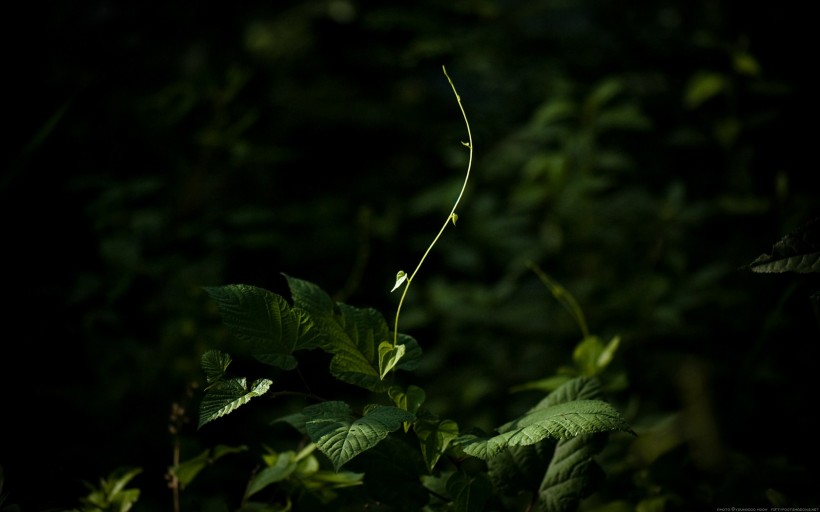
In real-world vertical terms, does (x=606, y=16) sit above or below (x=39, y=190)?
above

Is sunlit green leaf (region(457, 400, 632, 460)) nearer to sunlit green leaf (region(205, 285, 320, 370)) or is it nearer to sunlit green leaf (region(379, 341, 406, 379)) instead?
sunlit green leaf (region(379, 341, 406, 379))

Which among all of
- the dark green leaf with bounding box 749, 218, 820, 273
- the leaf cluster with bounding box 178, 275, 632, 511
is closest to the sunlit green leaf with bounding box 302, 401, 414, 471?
the leaf cluster with bounding box 178, 275, 632, 511

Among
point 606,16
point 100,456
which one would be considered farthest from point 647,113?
point 100,456

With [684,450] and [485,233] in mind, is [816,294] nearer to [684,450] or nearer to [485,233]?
[684,450]

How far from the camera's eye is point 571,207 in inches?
77.2

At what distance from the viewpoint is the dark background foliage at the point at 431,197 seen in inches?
57.7

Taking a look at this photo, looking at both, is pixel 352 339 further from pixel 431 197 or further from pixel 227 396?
pixel 431 197

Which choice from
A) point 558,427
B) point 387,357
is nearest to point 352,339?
point 387,357

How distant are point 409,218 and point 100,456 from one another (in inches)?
58.7

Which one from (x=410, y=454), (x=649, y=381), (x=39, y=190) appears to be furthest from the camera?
(x=649, y=381)

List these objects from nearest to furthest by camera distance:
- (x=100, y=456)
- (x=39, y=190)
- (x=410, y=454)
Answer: (x=410, y=454) < (x=100, y=456) < (x=39, y=190)

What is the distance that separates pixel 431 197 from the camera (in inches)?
83.4

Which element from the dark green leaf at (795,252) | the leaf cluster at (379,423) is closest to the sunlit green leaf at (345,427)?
the leaf cluster at (379,423)

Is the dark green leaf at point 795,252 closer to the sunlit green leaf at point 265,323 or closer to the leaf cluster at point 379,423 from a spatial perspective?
the leaf cluster at point 379,423
